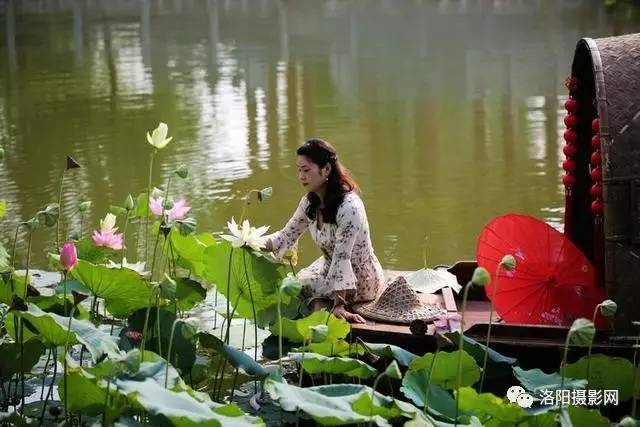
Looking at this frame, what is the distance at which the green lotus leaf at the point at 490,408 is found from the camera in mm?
3086

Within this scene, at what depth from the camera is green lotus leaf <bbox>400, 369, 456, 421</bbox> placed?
323cm

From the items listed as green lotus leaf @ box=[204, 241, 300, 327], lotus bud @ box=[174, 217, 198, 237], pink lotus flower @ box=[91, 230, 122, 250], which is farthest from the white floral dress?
lotus bud @ box=[174, 217, 198, 237]

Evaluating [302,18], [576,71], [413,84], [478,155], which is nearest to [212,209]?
[478,155]

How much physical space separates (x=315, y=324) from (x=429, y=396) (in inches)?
22.4

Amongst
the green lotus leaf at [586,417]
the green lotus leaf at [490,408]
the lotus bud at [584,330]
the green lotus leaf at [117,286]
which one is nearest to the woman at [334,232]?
the green lotus leaf at [117,286]

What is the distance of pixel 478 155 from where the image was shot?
352 inches

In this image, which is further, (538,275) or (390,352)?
(538,275)

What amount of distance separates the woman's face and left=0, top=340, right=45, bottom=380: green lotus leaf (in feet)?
3.82

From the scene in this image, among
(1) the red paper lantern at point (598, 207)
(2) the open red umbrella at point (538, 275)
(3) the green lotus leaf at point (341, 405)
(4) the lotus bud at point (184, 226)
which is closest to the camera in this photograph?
(3) the green lotus leaf at point (341, 405)

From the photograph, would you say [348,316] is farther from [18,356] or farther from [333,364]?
[18,356]

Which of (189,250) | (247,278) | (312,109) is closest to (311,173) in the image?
(189,250)

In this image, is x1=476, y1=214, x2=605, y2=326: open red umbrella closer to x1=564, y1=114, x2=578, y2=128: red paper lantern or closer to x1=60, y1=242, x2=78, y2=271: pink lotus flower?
x1=564, y1=114, x2=578, y2=128: red paper lantern

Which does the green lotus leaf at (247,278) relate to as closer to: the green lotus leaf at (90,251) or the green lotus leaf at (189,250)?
the green lotus leaf at (189,250)

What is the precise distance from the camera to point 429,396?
10.7 feet
